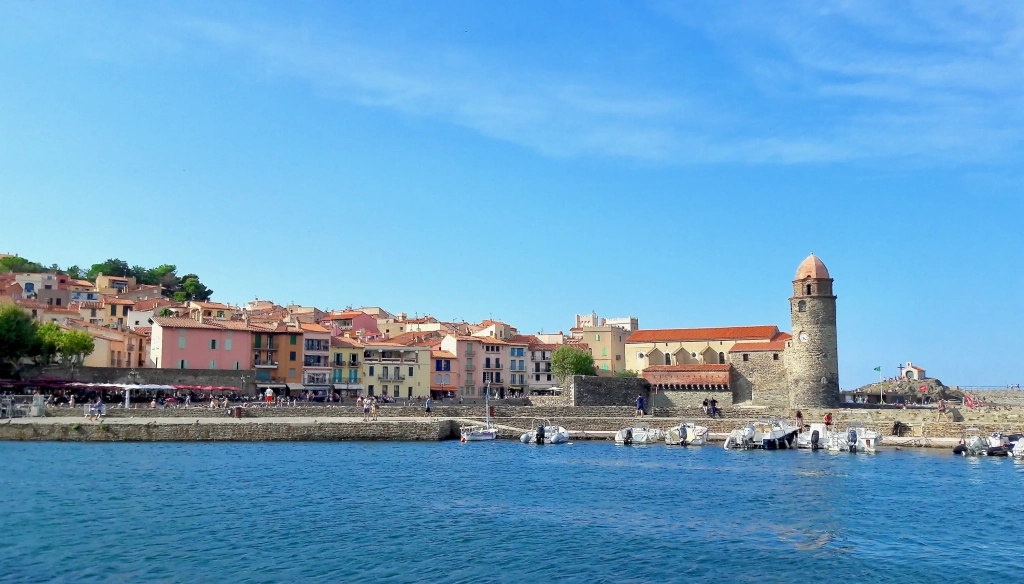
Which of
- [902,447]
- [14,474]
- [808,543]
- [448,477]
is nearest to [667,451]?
[902,447]

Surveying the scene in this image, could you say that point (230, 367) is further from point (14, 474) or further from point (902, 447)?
point (902, 447)

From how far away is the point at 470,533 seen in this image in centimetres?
2123

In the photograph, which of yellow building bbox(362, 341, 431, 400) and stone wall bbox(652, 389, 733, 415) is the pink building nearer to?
yellow building bbox(362, 341, 431, 400)

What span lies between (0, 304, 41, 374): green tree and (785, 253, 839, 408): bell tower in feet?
164

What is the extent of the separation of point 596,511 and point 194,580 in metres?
12.0

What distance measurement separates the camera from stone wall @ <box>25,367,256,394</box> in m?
51.0

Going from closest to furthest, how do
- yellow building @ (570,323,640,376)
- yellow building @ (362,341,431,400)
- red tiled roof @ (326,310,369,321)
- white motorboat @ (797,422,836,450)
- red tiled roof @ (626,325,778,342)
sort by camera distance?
white motorboat @ (797,422,836,450) < yellow building @ (362,341,431,400) < red tiled roof @ (626,325,778,342) < red tiled roof @ (326,310,369,321) < yellow building @ (570,323,640,376)

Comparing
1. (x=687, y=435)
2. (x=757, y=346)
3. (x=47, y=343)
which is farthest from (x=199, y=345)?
(x=757, y=346)

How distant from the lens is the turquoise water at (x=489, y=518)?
17.6m

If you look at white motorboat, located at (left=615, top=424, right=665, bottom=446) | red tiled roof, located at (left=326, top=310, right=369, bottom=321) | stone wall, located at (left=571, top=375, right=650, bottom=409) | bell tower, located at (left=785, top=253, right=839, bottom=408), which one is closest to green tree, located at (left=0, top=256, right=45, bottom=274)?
red tiled roof, located at (left=326, top=310, right=369, bottom=321)

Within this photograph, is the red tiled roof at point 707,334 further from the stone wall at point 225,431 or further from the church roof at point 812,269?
the stone wall at point 225,431

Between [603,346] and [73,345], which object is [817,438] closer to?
[603,346]

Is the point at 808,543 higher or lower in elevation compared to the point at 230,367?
lower

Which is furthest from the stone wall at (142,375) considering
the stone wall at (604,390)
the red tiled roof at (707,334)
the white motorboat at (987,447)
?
the white motorboat at (987,447)
